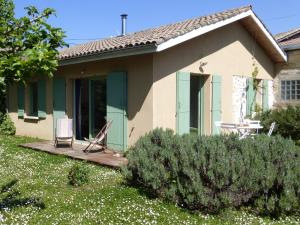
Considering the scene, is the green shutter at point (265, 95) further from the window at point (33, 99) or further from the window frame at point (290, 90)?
the window at point (33, 99)

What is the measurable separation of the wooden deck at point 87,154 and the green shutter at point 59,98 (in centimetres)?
116

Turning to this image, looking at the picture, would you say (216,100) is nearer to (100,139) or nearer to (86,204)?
(100,139)

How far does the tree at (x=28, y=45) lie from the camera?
412 centimetres

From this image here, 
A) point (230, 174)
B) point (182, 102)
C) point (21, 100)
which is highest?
point (21, 100)

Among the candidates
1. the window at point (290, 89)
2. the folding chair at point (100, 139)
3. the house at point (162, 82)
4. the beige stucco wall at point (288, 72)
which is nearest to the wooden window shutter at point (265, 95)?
the house at point (162, 82)

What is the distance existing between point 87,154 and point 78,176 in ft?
9.26

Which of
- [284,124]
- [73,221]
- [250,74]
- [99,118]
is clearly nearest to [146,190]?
[73,221]

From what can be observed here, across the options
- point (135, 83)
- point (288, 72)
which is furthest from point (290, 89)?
point (135, 83)

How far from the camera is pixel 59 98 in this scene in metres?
12.4

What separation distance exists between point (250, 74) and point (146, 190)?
25.4 feet

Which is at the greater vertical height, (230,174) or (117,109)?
(117,109)

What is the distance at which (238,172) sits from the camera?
17.2ft

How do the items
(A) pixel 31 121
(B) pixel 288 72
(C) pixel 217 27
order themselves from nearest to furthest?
(C) pixel 217 27 < (B) pixel 288 72 < (A) pixel 31 121

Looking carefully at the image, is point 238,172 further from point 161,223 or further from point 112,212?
point 112,212
